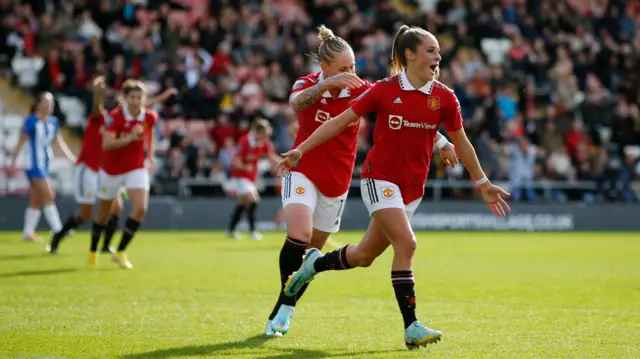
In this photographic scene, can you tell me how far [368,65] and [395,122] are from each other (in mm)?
20234

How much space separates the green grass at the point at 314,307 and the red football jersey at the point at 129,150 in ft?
4.76

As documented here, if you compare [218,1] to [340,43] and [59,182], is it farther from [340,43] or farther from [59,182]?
[340,43]

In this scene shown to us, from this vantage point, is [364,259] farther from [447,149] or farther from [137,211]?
[137,211]

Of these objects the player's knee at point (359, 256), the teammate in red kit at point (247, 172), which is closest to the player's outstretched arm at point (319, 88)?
the player's knee at point (359, 256)

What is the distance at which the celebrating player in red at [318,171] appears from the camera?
8.15 meters

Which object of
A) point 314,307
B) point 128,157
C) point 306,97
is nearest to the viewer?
point 306,97

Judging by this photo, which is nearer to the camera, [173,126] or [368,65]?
[173,126]

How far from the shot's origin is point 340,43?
27.3 feet

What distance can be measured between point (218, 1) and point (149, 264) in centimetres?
1557

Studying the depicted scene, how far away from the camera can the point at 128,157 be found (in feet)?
45.8

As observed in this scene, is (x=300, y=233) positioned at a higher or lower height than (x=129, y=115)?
lower

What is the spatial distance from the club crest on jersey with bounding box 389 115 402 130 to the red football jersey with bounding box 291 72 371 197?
90cm

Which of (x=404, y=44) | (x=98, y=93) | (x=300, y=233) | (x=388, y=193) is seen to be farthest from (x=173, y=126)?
(x=388, y=193)

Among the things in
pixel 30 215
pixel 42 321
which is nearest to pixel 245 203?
pixel 30 215
